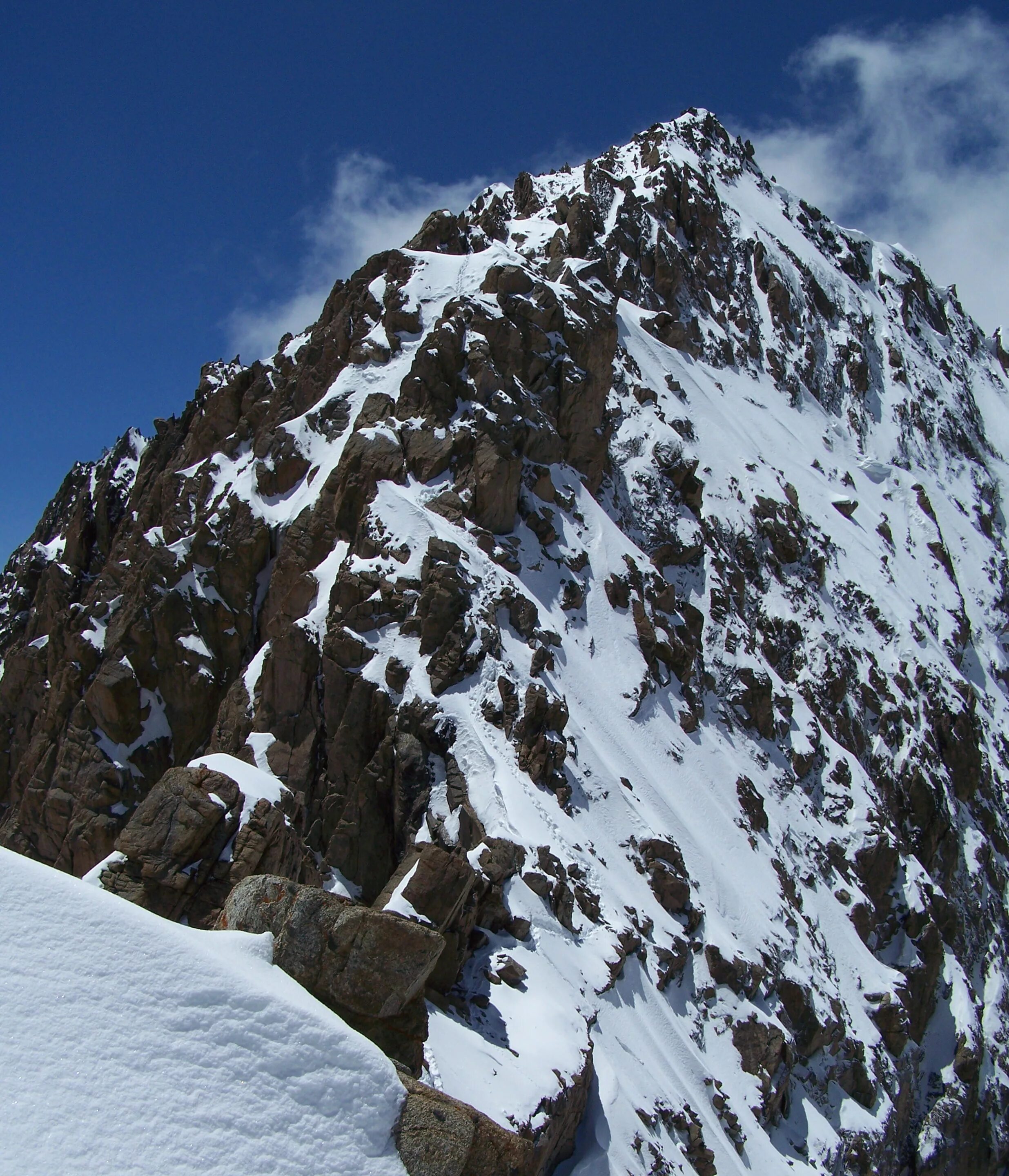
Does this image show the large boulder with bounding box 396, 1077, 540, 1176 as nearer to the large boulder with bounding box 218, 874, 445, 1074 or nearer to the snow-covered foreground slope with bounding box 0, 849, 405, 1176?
the snow-covered foreground slope with bounding box 0, 849, 405, 1176

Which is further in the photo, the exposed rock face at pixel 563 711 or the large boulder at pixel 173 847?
the exposed rock face at pixel 563 711

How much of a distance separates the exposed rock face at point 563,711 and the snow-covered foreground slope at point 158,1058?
107cm

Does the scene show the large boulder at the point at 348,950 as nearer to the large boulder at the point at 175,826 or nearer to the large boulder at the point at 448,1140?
the large boulder at the point at 448,1140

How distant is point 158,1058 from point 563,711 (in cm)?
2025

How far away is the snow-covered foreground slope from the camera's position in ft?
25.3

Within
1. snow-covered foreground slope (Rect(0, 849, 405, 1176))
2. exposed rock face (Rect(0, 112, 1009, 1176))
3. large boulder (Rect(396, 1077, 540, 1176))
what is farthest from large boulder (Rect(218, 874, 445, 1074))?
large boulder (Rect(396, 1077, 540, 1176))

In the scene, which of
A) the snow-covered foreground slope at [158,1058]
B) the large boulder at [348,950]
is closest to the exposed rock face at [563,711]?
the large boulder at [348,950]

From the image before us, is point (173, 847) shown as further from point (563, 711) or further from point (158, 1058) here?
point (563, 711)

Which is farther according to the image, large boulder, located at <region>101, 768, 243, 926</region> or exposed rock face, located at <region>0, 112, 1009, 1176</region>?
exposed rock face, located at <region>0, 112, 1009, 1176</region>

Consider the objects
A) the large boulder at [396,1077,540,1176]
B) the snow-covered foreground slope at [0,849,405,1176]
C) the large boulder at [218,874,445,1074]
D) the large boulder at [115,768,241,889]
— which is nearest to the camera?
the snow-covered foreground slope at [0,849,405,1176]

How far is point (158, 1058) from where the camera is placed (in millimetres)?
8445

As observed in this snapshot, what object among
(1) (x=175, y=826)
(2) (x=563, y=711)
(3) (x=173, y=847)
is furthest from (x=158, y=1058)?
(2) (x=563, y=711)

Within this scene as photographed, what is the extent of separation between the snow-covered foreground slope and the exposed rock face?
1075mm

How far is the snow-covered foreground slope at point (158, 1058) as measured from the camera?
25.3 feet
